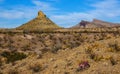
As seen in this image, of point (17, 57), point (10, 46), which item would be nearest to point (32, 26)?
point (10, 46)

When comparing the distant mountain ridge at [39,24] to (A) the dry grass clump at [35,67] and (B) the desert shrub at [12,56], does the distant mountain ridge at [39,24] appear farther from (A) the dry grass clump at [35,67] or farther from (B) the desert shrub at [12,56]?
(A) the dry grass clump at [35,67]

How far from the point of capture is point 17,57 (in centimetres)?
3612

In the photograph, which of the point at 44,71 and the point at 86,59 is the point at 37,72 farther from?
the point at 86,59

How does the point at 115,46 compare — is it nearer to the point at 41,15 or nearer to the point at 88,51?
the point at 88,51

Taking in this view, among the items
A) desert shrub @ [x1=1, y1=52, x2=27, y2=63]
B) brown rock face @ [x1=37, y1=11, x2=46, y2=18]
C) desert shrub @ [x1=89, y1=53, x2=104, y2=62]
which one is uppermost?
brown rock face @ [x1=37, y1=11, x2=46, y2=18]

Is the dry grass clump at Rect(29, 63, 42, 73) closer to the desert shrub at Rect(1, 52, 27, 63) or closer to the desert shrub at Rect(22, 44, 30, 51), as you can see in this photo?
the desert shrub at Rect(1, 52, 27, 63)

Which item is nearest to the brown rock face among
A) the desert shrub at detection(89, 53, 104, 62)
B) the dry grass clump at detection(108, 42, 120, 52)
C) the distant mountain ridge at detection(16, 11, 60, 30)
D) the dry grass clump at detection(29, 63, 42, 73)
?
the distant mountain ridge at detection(16, 11, 60, 30)

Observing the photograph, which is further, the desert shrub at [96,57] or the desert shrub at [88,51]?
the desert shrub at [88,51]

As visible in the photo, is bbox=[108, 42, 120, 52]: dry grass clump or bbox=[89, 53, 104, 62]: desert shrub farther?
bbox=[108, 42, 120, 52]: dry grass clump

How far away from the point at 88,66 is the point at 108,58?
182 centimetres

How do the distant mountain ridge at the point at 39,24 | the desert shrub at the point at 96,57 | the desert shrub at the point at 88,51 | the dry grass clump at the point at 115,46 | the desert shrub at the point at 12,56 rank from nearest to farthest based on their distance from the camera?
the desert shrub at the point at 96,57, the dry grass clump at the point at 115,46, the desert shrub at the point at 88,51, the desert shrub at the point at 12,56, the distant mountain ridge at the point at 39,24

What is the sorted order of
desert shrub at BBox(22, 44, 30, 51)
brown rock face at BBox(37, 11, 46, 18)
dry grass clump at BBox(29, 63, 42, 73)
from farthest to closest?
1. brown rock face at BBox(37, 11, 46, 18)
2. desert shrub at BBox(22, 44, 30, 51)
3. dry grass clump at BBox(29, 63, 42, 73)

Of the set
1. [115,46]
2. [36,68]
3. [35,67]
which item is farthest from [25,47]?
[115,46]

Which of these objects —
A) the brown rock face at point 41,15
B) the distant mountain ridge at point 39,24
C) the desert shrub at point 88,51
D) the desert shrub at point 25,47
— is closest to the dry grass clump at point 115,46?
the desert shrub at point 88,51
